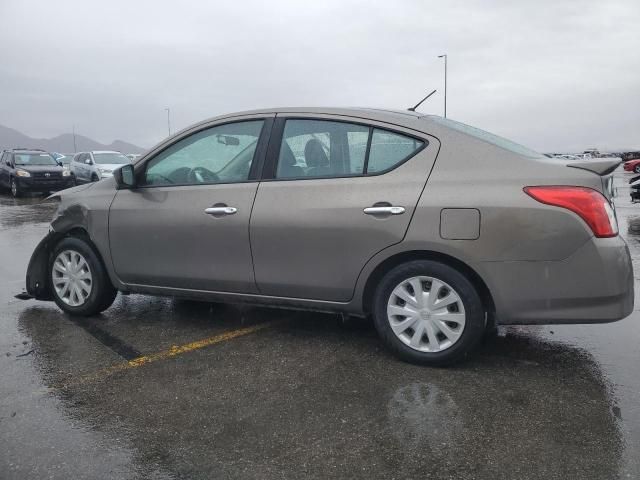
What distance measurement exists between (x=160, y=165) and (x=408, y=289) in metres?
2.17

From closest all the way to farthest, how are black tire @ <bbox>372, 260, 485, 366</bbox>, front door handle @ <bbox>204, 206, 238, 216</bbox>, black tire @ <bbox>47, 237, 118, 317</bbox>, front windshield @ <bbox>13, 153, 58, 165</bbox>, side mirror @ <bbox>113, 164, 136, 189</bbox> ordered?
black tire @ <bbox>372, 260, 485, 366</bbox> < front door handle @ <bbox>204, 206, 238, 216</bbox> < side mirror @ <bbox>113, 164, 136, 189</bbox> < black tire @ <bbox>47, 237, 118, 317</bbox> < front windshield @ <bbox>13, 153, 58, 165</bbox>

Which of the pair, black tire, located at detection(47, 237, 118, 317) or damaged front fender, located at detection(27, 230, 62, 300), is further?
damaged front fender, located at detection(27, 230, 62, 300)

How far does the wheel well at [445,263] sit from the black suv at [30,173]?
61.5 feet

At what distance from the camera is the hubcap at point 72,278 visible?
4.68 metres

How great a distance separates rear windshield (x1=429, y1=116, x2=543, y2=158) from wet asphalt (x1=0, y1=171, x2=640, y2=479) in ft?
4.43

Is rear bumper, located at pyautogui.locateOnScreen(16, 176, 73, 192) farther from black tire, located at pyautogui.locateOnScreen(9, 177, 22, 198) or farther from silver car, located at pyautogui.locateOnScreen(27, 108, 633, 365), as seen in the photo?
silver car, located at pyautogui.locateOnScreen(27, 108, 633, 365)

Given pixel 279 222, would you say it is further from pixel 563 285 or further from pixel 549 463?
pixel 549 463

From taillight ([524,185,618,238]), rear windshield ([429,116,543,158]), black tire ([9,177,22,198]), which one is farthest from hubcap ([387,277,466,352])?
black tire ([9,177,22,198])

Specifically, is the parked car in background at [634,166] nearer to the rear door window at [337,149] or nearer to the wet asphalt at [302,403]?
the wet asphalt at [302,403]

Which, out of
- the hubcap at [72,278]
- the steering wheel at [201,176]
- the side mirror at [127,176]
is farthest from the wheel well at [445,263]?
the hubcap at [72,278]

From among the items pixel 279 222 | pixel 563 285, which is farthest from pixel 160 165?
pixel 563 285

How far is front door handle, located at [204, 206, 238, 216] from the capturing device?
397 cm

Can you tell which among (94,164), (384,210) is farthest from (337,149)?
(94,164)

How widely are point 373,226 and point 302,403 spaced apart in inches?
45.7
